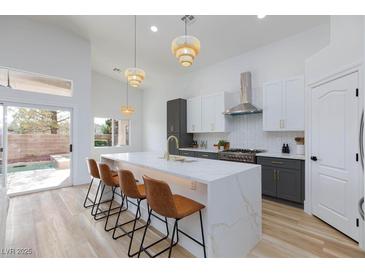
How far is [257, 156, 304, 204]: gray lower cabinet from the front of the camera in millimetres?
3011

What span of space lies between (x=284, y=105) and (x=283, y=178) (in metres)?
1.40

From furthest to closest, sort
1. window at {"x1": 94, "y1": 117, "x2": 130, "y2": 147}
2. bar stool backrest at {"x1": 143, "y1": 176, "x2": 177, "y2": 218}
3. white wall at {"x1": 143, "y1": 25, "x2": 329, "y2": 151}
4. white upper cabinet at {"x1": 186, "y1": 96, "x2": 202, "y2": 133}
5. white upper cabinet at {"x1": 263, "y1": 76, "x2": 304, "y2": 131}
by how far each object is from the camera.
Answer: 1. window at {"x1": 94, "y1": 117, "x2": 130, "y2": 147}
2. white upper cabinet at {"x1": 186, "y1": 96, "x2": 202, "y2": 133}
3. white wall at {"x1": 143, "y1": 25, "x2": 329, "y2": 151}
4. white upper cabinet at {"x1": 263, "y1": 76, "x2": 304, "y2": 131}
5. bar stool backrest at {"x1": 143, "y1": 176, "x2": 177, "y2": 218}

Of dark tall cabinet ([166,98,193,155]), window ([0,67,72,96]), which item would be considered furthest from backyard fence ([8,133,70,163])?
dark tall cabinet ([166,98,193,155])

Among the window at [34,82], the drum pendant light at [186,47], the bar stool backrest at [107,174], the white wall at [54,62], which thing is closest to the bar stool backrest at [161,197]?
the bar stool backrest at [107,174]

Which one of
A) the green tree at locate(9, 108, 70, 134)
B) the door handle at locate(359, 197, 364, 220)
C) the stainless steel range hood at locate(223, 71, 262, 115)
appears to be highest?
the stainless steel range hood at locate(223, 71, 262, 115)

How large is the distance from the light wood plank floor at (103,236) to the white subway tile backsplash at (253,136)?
4.40 ft

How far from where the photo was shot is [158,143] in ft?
23.5

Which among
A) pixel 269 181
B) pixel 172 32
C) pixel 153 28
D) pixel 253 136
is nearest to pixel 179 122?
pixel 253 136

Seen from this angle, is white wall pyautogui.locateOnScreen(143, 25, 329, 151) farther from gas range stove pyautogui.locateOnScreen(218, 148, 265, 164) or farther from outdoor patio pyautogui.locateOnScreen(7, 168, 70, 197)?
outdoor patio pyautogui.locateOnScreen(7, 168, 70, 197)

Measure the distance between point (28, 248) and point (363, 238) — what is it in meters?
3.81

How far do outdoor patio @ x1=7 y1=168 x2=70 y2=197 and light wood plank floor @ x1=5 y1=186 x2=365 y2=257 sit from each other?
954 millimetres

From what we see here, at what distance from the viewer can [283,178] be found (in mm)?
3193

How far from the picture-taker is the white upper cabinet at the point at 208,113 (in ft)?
14.8
